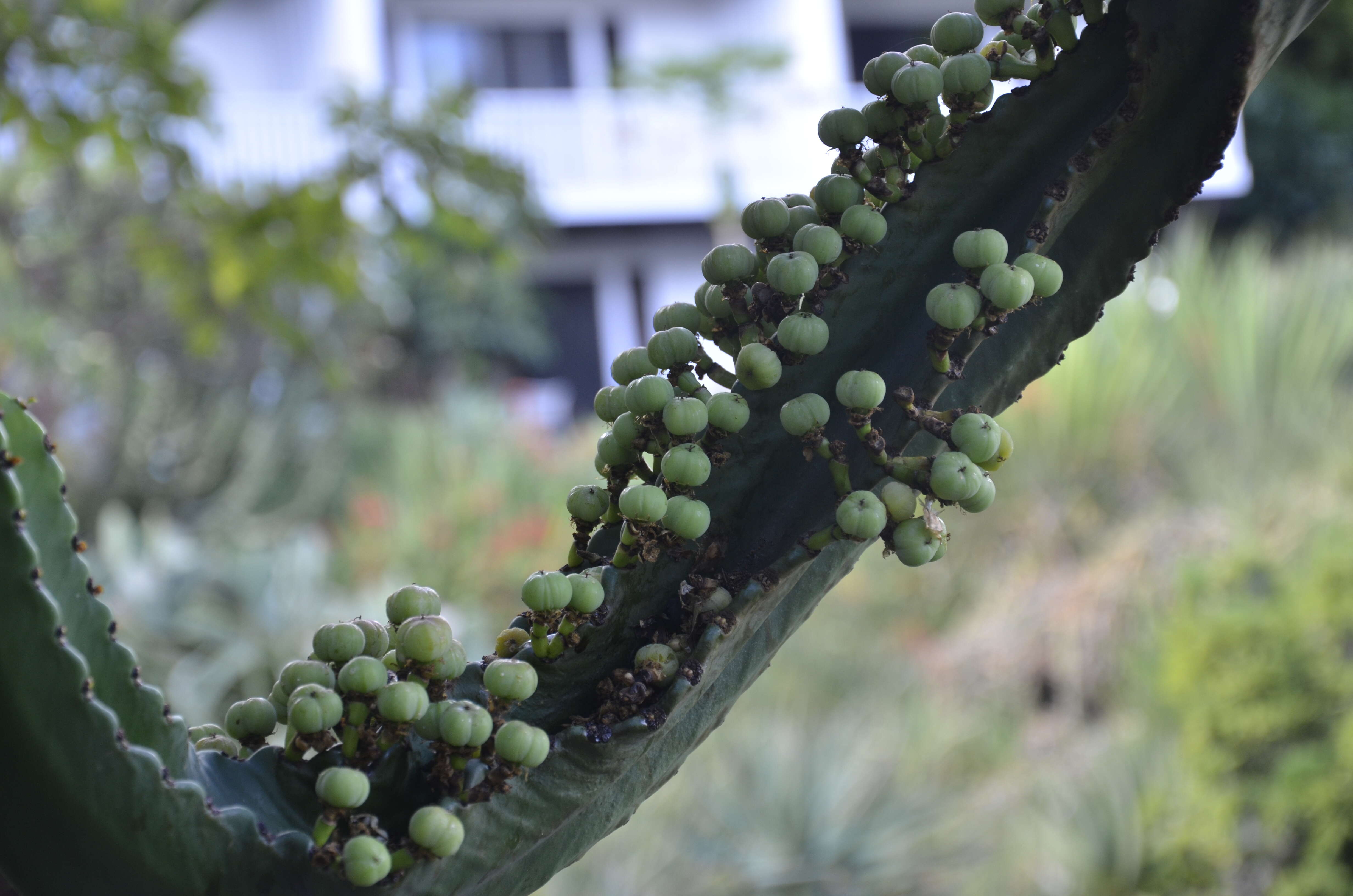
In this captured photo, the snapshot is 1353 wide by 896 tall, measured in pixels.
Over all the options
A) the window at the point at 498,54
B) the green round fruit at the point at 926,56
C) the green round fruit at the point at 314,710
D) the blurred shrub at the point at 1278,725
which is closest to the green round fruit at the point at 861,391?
the green round fruit at the point at 926,56

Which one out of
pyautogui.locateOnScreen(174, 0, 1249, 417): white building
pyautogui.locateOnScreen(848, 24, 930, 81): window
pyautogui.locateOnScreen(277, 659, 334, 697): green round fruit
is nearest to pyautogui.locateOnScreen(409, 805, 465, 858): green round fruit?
pyautogui.locateOnScreen(277, 659, 334, 697): green round fruit

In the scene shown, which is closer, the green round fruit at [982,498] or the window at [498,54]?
the green round fruit at [982,498]

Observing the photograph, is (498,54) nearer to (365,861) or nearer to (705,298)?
(705,298)

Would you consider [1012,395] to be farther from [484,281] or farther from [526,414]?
[484,281]

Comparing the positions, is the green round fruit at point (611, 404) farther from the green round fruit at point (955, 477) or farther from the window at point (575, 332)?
the window at point (575, 332)

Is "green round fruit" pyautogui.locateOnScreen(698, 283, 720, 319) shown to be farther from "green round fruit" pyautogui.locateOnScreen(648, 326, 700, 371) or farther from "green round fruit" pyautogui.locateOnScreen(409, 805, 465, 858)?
"green round fruit" pyautogui.locateOnScreen(409, 805, 465, 858)

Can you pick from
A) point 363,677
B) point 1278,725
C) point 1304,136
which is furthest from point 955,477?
point 1304,136
